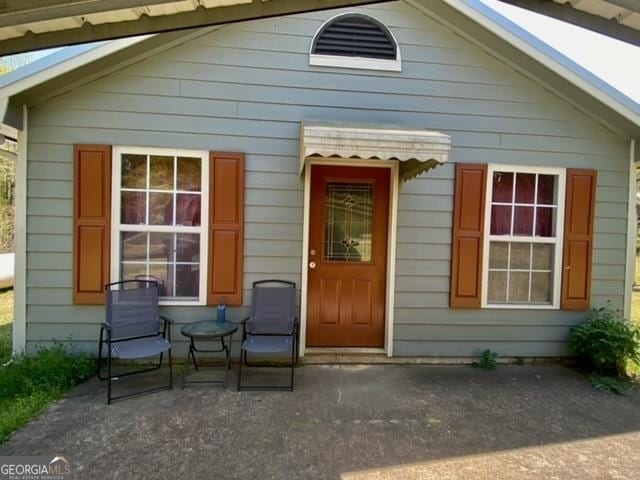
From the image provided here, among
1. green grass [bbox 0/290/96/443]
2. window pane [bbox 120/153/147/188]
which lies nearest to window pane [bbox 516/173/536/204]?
window pane [bbox 120/153/147/188]

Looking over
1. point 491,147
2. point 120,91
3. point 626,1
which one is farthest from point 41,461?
point 491,147

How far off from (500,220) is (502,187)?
0.36 meters

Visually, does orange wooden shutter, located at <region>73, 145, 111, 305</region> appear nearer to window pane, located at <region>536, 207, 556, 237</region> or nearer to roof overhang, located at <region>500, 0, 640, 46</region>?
roof overhang, located at <region>500, 0, 640, 46</region>

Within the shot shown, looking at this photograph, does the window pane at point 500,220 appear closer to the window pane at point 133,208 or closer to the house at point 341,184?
the house at point 341,184

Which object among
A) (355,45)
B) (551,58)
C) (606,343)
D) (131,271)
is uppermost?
(355,45)

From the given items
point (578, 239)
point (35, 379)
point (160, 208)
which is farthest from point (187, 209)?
point (578, 239)

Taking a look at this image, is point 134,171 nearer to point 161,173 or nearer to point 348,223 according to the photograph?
Result: point 161,173

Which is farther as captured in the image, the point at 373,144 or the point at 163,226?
the point at 163,226

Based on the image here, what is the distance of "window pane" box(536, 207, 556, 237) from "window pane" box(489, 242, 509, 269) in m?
0.41

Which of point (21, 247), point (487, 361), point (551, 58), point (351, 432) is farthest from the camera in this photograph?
point (487, 361)

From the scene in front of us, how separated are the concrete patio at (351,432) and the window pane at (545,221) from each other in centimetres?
160

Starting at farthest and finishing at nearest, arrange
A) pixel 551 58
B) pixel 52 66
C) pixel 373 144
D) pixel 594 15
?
pixel 551 58 < pixel 52 66 < pixel 373 144 < pixel 594 15

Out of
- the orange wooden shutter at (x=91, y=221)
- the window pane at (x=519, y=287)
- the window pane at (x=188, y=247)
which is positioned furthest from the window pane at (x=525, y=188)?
the orange wooden shutter at (x=91, y=221)

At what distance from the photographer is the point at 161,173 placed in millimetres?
3879
